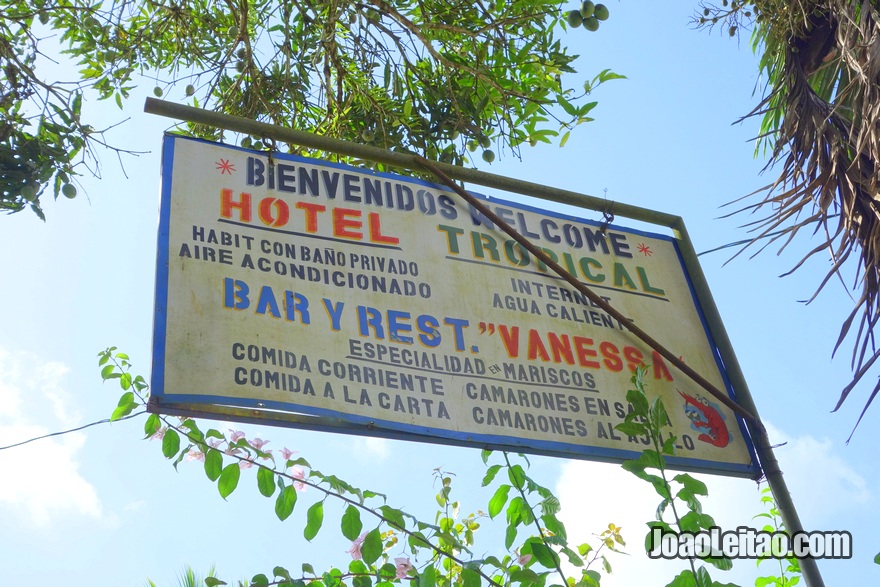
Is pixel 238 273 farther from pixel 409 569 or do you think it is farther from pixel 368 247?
pixel 409 569

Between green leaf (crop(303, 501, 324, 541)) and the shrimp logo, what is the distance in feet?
→ 3.16

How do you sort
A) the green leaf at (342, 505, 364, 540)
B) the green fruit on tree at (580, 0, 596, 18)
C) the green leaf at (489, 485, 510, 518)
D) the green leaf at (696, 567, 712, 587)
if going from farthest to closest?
the green fruit on tree at (580, 0, 596, 18)
the green leaf at (489, 485, 510, 518)
the green leaf at (342, 505, 364, 540)
the green leaf at (696, 567, 712, 587)

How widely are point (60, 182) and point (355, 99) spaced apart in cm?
176

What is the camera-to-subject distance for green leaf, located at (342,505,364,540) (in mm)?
2154

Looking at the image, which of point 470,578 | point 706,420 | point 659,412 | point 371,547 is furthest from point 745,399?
point 371,547

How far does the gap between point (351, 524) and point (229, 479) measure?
0.33 meters

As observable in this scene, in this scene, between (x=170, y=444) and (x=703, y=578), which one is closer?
(x=703, y=578)

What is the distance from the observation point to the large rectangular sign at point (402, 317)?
1.87 meters

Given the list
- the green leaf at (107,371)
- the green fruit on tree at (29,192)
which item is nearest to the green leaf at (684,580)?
the green leaf at (107,371)

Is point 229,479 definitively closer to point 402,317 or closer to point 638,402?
point 402,317

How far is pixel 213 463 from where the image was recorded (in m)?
2.24

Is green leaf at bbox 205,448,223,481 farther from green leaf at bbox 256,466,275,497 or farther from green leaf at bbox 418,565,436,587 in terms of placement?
green leaf at bbox 418,565,436,587

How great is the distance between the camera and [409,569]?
242 cm

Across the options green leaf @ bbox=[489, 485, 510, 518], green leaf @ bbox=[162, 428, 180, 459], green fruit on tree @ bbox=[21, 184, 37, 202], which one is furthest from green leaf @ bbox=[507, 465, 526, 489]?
green fruit on tree @ bbox=[21, 184, 37, 202]
